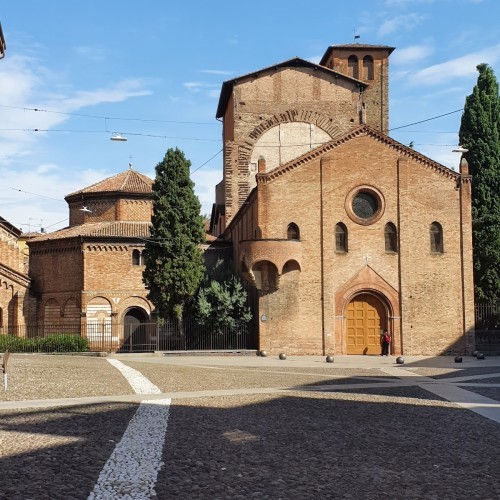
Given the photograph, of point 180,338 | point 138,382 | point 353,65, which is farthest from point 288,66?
point 138,382

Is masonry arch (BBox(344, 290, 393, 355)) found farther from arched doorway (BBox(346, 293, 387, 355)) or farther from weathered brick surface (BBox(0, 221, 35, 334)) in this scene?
weathered brick surface (BBox(0, 221, 35, 334))

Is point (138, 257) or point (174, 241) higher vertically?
point (174, 241)

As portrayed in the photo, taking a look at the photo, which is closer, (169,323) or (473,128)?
(169,323)

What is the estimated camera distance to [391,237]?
104 feet

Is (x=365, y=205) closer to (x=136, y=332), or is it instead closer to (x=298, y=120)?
(x=298, y=120)

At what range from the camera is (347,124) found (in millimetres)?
42312

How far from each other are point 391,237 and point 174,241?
10589 millimetres

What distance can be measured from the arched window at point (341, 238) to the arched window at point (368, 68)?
2281 centimetres

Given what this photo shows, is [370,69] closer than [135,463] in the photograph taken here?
No

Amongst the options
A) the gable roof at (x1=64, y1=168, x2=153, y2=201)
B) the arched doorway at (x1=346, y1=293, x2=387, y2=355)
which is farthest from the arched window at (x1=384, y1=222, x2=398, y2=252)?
the gable roof at (x1=64, y1=168, x2=153, y2=201)

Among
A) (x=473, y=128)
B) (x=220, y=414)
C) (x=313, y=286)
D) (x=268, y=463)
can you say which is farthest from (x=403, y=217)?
(x=268, y=463)

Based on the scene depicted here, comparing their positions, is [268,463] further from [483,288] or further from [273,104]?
[273,104]

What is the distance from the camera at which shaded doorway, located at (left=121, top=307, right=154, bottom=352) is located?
34656 mm

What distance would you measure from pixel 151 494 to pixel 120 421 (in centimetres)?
469
